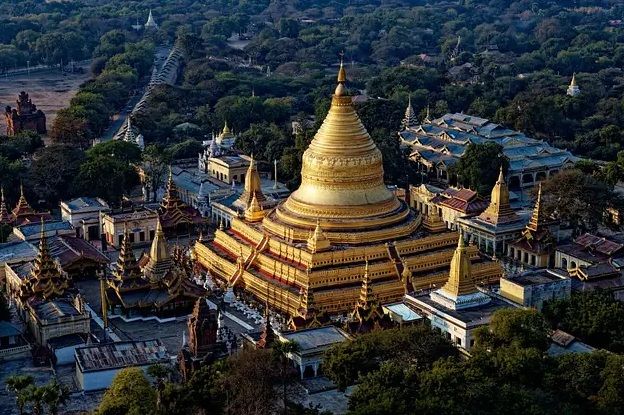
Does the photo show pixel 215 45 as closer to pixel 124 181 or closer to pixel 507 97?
pixel 507 97

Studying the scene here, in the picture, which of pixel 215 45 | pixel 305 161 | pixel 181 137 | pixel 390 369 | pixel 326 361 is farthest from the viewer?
pixel 215 45

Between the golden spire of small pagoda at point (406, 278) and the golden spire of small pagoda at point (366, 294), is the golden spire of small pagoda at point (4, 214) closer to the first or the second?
the golden spire of small pagoda at point (406, 278)

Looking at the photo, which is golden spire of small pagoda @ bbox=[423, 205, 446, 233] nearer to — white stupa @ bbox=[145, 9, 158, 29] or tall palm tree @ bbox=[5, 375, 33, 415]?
tall palm tree @ bbox=[5, 375, 33, 415]

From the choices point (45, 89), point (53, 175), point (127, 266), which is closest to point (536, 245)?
point (127, 266)

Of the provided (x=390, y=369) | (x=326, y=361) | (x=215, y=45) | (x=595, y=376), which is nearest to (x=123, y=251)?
(x=326, y=361)

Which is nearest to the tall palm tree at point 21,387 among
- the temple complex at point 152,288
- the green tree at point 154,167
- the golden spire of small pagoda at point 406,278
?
the temple complex at point 152,288

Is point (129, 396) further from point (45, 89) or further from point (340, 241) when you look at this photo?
point (45, 89)

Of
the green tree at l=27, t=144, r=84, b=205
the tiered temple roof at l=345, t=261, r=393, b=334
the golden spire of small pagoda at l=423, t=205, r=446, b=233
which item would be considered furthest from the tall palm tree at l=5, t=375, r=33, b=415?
the green tree at l=27, t=144, r=84, b=205
